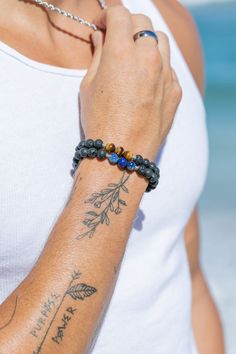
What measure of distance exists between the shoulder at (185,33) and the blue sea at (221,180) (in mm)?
1891

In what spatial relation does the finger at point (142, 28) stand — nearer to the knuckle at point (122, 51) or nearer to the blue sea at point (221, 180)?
the knuckle at point (122, 51)

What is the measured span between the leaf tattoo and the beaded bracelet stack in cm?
18

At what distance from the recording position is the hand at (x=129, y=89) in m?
1.05

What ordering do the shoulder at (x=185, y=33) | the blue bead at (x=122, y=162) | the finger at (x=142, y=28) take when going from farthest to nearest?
the shoulder at (x=185, y=33) < the finger at (x=142, y=28) < the blue bead at (x=122, y=162)

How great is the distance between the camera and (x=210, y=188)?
4.52 m

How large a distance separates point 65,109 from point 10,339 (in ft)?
1.25

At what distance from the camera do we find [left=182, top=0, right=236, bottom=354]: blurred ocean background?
3473 mm

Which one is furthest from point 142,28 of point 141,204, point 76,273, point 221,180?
point 221,180

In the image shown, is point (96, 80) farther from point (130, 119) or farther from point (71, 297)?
point (71, 297)

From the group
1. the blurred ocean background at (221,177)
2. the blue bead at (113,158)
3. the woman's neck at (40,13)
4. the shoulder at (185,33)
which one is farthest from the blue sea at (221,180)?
the blue bead at (113,158)

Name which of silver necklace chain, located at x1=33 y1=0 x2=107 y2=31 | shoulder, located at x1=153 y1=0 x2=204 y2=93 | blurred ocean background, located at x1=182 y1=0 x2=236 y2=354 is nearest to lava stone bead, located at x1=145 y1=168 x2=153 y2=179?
silver necklace chain, located at x1=33 y1=0 x2=107 y2=31

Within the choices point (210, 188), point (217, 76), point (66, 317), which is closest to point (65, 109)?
point (66, 317)

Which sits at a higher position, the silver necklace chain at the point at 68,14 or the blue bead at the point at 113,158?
the silver necklace chain at the point at 68,14

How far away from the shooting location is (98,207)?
0.99m
